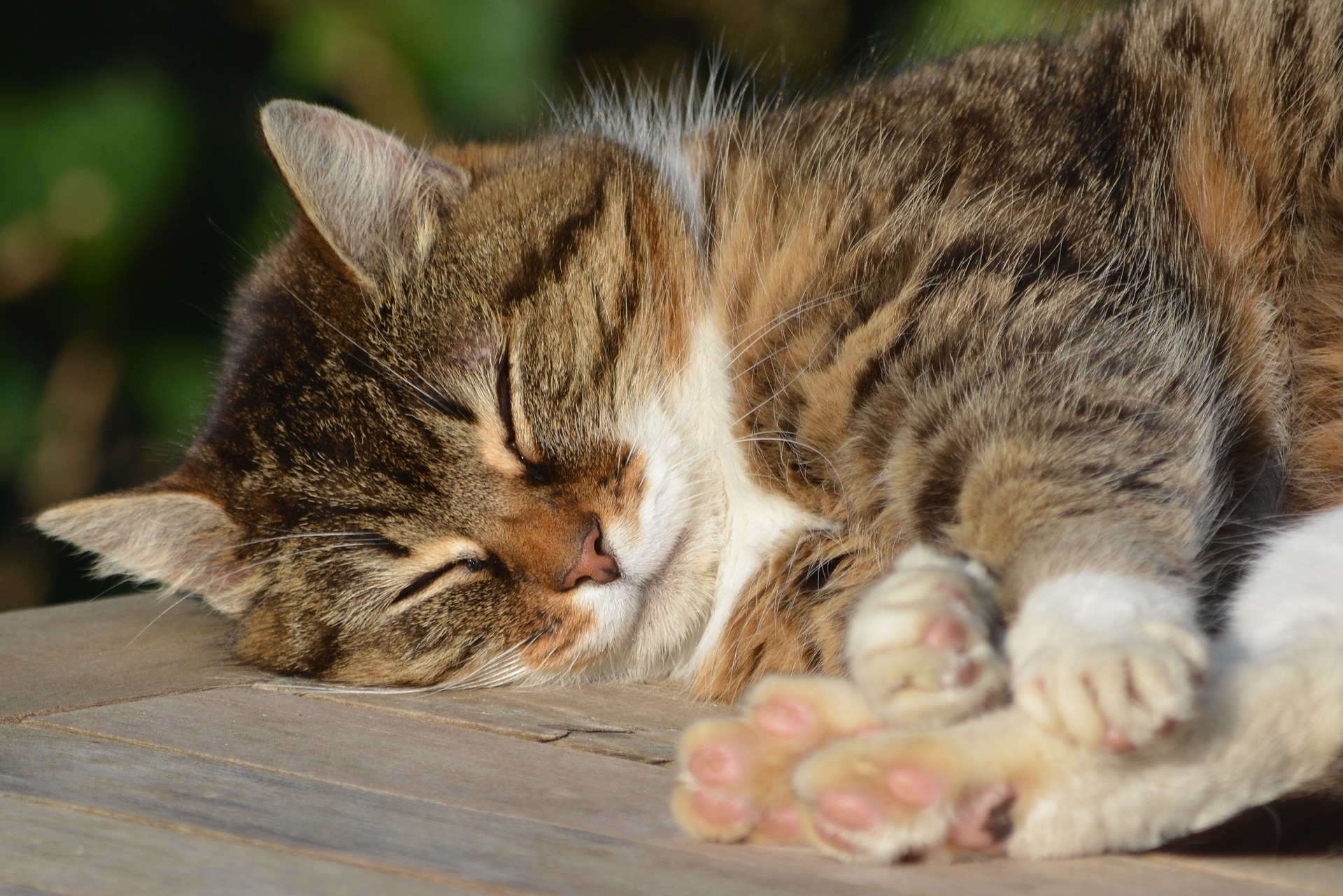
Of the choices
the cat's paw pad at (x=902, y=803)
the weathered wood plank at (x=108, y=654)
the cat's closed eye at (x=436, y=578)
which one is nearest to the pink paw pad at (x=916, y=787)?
the cat's paw pad at (x=902, y=803)

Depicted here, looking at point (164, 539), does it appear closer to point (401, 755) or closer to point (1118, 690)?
point (401, 755)

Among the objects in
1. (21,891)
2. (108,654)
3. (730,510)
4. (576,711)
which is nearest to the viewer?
(21,891)

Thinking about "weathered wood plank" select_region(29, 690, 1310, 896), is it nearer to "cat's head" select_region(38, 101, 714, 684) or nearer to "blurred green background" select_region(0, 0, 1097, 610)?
"cat's head" select_region(38, 101, 714, 684)

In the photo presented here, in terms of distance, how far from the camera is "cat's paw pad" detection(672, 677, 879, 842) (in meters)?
0.95

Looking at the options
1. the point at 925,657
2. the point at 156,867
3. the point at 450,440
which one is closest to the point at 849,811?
the point at 925,657

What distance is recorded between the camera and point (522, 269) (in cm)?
165

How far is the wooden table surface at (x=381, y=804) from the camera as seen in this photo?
855 millimetres

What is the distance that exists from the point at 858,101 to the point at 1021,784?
1.09 meters

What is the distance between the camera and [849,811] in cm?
88

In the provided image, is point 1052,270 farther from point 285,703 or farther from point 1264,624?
point 285,703

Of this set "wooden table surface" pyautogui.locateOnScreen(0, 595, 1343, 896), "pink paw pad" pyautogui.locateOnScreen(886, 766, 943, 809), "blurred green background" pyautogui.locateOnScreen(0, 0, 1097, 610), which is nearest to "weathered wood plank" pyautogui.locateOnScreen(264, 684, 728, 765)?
"wooden table surface" pyautogui.locateOnScreen(0, 595, 1343, 896)

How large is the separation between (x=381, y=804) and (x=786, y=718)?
343mm

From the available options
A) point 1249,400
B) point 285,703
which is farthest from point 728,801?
point 1249,400

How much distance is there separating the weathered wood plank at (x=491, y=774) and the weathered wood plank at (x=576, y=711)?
37mm
